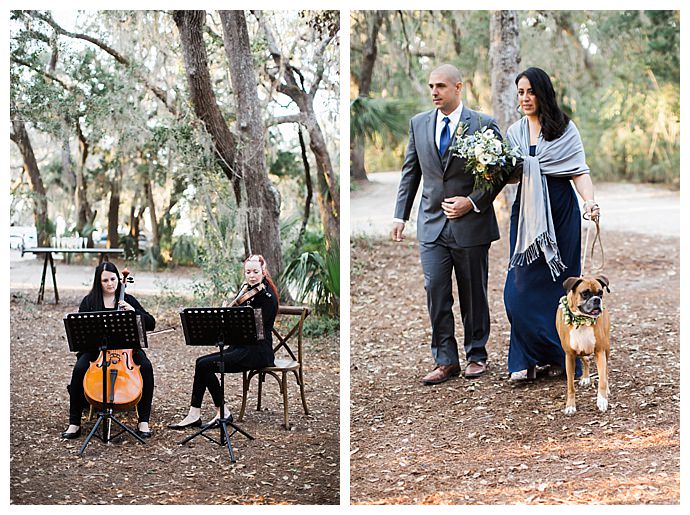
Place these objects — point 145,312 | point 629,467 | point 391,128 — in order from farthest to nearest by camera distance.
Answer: point 391,128 → point 145,312 → point 629,467

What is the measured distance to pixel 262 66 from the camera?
4.33 meters

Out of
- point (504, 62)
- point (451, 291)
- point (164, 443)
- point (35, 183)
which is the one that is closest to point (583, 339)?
point (451, 291)

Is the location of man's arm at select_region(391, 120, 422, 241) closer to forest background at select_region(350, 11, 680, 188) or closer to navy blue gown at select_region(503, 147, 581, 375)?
navy blue gown at select_region(503, 147, 581, 375)

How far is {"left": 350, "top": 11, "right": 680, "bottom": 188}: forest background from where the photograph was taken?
25.5 feet

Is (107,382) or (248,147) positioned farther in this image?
(248,147)

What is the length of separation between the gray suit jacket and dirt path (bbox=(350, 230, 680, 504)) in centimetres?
88

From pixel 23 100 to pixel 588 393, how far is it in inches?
124

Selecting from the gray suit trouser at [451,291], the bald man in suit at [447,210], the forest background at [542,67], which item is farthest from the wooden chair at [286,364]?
the forest background at [542,67]

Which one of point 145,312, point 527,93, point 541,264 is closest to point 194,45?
point 145,312

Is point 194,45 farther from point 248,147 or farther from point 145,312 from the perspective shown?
point 145,312

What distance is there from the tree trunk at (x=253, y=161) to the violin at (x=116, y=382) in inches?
32.9

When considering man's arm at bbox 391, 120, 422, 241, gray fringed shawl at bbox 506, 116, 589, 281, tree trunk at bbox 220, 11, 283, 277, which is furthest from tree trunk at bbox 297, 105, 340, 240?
gray fringed shawl at bbox 506, 116, 589, 281

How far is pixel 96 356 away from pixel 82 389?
0.53 ft

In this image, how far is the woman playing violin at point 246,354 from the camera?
163 inches
